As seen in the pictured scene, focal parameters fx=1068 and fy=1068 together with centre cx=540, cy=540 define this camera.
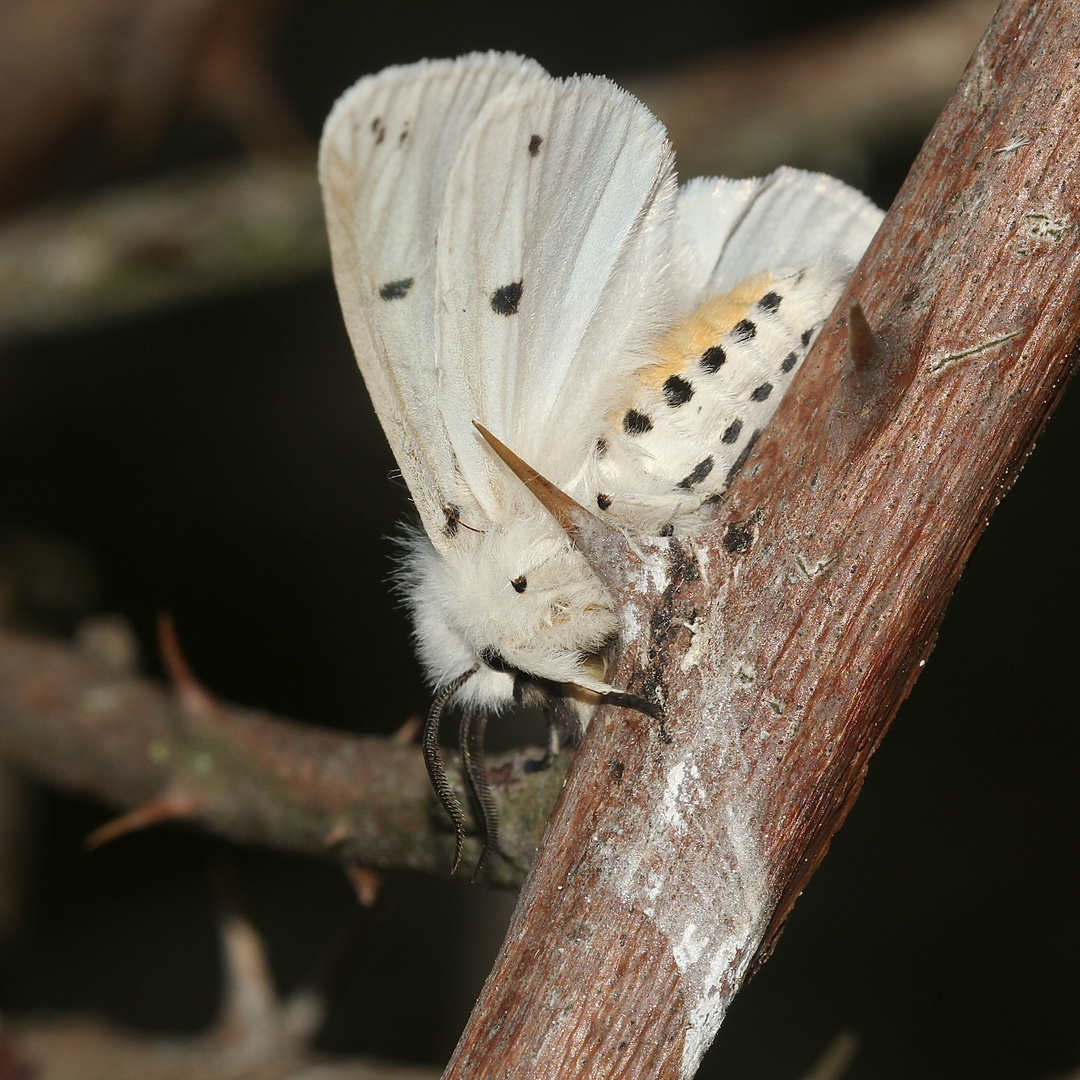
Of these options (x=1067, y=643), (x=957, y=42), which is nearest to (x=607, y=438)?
(x=1067, y=643)

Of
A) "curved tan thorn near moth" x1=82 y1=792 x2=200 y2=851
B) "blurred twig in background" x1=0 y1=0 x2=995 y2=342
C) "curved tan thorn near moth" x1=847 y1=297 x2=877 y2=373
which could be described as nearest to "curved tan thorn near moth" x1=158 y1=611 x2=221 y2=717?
"curved tan thorn near moth" x1=82 y1=792 x2=200 y2=851

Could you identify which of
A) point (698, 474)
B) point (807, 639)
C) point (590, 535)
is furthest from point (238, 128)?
point (807, 639)

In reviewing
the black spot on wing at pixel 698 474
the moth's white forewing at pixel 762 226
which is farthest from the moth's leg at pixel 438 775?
the moth's white forewing at pixel 762 226

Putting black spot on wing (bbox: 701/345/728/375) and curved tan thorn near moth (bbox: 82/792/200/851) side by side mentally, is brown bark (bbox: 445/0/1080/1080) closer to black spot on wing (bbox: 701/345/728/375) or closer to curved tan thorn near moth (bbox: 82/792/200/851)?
black spot on wing (bbox: 701/345/728/375)

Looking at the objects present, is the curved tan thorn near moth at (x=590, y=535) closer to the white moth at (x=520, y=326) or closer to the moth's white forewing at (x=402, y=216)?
the white moth at (x=520, y=326)

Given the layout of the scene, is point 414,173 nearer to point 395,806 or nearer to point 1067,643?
point 395,806

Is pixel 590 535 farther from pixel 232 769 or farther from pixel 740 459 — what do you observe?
pixel 232 769
